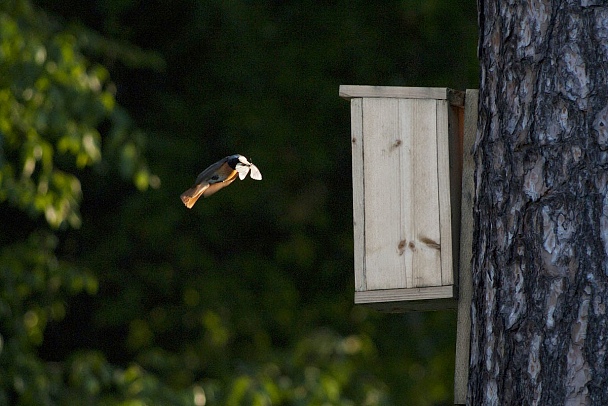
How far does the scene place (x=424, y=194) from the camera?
244cm

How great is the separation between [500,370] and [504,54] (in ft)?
1.99

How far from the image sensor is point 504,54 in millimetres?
2002

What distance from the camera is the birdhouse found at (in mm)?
2412

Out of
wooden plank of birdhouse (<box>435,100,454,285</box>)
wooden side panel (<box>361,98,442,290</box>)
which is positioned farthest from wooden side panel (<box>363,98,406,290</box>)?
wooden plank of birdhouse (<box>435,100,454,285</box>)

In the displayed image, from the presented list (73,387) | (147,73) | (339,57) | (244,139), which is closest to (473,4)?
(339,57)

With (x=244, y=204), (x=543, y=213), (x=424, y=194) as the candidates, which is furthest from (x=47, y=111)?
(x=543, y=213)

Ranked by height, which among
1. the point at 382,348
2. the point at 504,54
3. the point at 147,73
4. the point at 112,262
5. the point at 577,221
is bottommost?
the point at 382,348

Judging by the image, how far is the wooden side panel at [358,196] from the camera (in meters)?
2.46

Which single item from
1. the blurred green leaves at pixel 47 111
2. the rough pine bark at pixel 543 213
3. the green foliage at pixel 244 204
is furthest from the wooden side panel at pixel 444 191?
the green foliage at pixel 244 204

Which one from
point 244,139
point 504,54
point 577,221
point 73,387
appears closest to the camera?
point 577,221

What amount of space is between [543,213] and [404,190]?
61cm

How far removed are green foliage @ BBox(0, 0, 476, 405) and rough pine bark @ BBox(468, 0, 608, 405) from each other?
12.3 ft

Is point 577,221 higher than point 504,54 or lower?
lower

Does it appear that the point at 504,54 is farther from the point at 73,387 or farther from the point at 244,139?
the point at 244,139
